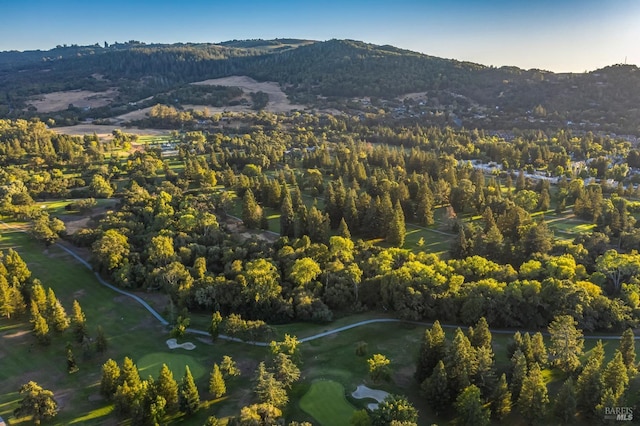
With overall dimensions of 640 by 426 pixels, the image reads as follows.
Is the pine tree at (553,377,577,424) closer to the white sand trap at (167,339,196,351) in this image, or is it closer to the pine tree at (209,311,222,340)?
the pine tree at (209,311,222,340)

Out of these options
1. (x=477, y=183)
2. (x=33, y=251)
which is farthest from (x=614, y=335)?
(x=33, y=251)

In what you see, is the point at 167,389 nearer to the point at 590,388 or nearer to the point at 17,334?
the point at 17,334

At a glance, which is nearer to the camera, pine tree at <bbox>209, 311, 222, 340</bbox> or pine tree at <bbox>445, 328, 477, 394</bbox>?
pine tree at <bbox>445, 328, 477, 394</bbox>

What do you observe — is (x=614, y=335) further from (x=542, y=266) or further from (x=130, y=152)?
(x=130, y=152)

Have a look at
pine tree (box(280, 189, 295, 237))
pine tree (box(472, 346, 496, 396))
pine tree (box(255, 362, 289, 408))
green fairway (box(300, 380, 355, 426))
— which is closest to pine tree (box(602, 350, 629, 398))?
pine tree (box(472, 346, 496, 396))

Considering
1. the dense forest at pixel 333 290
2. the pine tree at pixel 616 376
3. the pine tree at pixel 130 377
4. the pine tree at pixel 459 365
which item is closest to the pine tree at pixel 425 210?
the dense forest at pixel 333 290

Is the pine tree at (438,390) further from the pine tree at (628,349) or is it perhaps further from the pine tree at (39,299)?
the pine tree at (39,299)
